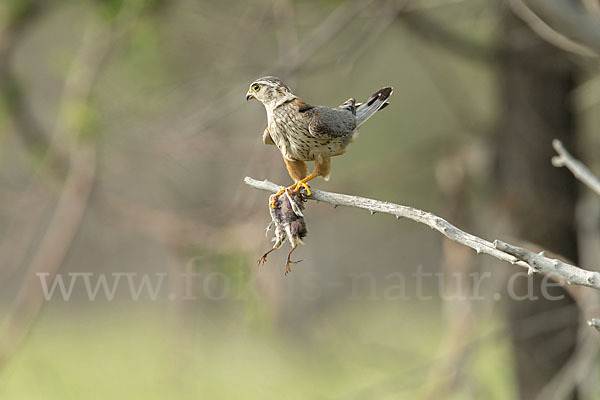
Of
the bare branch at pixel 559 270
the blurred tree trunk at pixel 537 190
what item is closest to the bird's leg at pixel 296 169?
the bare branch at pixel 559 270

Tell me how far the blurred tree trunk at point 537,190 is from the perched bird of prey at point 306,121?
8.72 feet

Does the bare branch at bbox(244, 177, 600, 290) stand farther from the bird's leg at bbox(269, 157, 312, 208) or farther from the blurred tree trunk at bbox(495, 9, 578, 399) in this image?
the blurred tree trunk at bbox(495, 9, 578, 399)

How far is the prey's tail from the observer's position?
130cm

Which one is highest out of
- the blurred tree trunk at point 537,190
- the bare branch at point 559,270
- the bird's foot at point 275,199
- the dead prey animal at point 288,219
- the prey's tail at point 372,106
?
the blurred tree trunk at point 537,190

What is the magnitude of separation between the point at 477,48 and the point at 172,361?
2.54m

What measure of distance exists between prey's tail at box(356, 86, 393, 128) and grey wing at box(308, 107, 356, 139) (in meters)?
0.02

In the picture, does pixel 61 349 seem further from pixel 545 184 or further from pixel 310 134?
pixel 310 134

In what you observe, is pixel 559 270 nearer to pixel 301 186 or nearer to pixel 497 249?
pixel 497 249

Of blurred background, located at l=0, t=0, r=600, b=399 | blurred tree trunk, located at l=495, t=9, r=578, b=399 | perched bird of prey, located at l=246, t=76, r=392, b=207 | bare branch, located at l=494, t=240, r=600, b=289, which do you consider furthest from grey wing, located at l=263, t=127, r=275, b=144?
blurred tree trunk, located at l=495, t=9, r=578, b=399

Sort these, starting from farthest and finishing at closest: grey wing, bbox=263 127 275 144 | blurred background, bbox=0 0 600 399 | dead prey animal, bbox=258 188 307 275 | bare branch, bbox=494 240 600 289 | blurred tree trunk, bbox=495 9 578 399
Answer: blurred tree trunk, bbox=495 9 578 399
blurred background, bbox=0 0 600 399
grey wing, bbox=263 127 275 144
dead prey animal, bbox=258 188 307 275
bare branch, bbox=494 240 600 289

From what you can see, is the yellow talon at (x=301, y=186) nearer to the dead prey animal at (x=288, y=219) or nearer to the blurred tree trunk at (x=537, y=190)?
the dead prey animal at (x=288, y=219)

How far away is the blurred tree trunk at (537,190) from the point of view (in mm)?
3803

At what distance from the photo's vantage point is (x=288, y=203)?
130 cm

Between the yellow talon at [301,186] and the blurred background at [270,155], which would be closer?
the yellow talon at [301,186]
